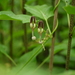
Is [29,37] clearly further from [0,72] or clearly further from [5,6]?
[0,72]

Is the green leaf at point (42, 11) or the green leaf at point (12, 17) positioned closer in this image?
the green leaf at point (12, 17)

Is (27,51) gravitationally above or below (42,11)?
below

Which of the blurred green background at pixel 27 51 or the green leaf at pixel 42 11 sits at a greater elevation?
the green leaf at pixel 42 11

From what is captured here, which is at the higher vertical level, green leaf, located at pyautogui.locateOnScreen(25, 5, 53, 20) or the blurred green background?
green leaf, located at pyautogui.locateOnScreen(25, 5, 53, 20)

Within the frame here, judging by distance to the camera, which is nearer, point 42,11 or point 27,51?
point 42,11

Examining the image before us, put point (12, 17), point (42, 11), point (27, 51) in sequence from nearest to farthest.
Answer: point (12, 17)
point (42, 11)
point (27, 51)

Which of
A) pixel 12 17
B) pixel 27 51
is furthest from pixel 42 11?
pixel 27 51

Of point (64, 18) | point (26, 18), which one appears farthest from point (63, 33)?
point (26, 18)

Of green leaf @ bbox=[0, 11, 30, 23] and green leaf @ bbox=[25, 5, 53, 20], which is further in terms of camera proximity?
green leaf @ bbox=[25, 5, 53, 20]

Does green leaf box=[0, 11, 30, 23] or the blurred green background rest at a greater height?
green leaf box=[0, 11, 30, 23]

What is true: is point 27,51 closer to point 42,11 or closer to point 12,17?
point 42,11

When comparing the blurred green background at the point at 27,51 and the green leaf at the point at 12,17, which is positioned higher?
the green leaf at the point at 12,17

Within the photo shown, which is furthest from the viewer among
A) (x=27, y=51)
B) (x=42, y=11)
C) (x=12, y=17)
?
(x=27, y=51)
